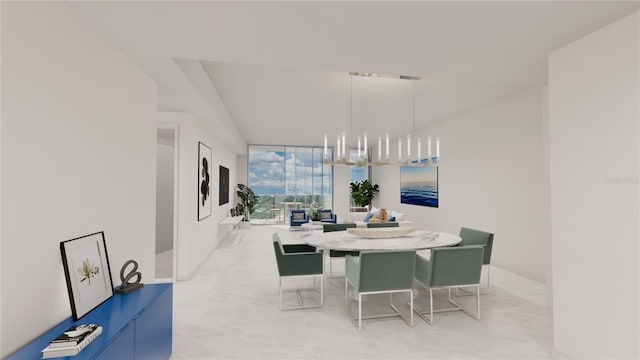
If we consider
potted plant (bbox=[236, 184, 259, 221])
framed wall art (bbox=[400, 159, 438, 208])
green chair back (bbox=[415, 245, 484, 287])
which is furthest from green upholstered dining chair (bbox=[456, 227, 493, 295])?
potted plant (bbox=[236, 184, 259, 221])

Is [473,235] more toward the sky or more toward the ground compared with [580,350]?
more toward the sky

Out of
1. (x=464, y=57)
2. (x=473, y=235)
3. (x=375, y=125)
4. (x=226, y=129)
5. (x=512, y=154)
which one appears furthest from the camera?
(x=375, y=125)

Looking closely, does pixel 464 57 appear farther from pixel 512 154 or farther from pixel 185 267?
pixel 185 267

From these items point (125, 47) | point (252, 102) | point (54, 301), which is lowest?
point (54, 301)

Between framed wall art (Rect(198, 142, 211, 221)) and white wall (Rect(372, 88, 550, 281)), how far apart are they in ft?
15.6

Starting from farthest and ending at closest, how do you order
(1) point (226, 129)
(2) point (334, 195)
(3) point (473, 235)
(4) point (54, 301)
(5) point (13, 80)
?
(2) point (334, 195), (1) point (226, 129), (3) point (473, 235), (4) point (54, 301), (5) point (13, 80)

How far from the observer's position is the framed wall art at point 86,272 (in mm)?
1744

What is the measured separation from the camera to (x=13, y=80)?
1.44 metres

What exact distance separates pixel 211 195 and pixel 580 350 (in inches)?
223

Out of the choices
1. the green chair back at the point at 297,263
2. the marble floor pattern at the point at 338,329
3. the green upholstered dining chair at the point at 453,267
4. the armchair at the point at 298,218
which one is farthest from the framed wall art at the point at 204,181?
the green upholstered dining chair at the point at 453,267

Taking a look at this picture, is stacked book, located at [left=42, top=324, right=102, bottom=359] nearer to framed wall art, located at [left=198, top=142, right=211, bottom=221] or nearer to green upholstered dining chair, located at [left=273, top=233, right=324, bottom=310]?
green upholstered dining chair, located at [left=273, top=233, right=324, bottom=310]

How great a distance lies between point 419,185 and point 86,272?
6978 millimetres

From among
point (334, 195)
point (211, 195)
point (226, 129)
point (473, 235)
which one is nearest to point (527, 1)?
point (473, 235)

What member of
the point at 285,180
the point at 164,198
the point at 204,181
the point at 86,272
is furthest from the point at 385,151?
the point at 86,272
